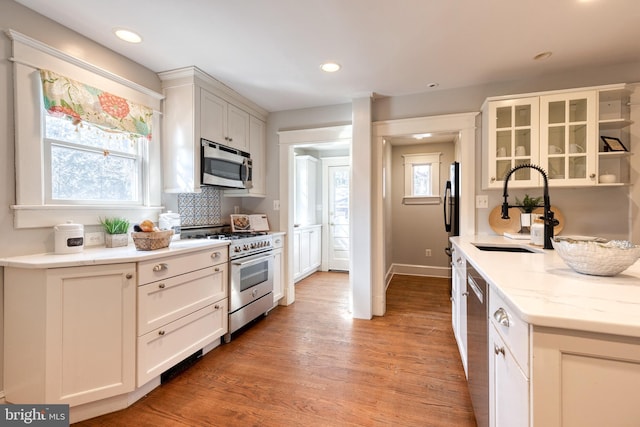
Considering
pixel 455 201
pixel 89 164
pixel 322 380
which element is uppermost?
pixel 89 164

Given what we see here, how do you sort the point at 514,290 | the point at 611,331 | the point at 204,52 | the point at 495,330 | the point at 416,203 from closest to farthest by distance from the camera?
the point at 611,331 < the point at 514,290 < the point at 495,330 < the point at 204,52 < the point at 416,203

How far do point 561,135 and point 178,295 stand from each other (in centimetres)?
333

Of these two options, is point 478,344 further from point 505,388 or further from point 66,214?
point 66,214

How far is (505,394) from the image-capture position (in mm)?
977

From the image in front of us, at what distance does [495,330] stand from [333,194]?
4311 millimetres

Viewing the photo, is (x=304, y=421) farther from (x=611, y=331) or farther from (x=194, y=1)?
(x=194, y=1)

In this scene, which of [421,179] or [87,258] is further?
[421,179]

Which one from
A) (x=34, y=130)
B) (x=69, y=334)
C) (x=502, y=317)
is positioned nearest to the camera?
(x=502, y=317)

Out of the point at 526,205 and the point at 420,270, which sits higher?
the point at 526,205

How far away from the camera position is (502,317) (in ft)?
3.18

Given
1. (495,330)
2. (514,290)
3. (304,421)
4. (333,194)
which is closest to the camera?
(514,290)

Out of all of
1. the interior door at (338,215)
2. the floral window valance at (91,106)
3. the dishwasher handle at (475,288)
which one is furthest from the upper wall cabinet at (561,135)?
the floral window valance at (91,106)

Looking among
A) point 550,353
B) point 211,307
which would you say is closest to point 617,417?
point 550,353

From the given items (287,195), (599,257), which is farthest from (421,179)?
(599,257)
